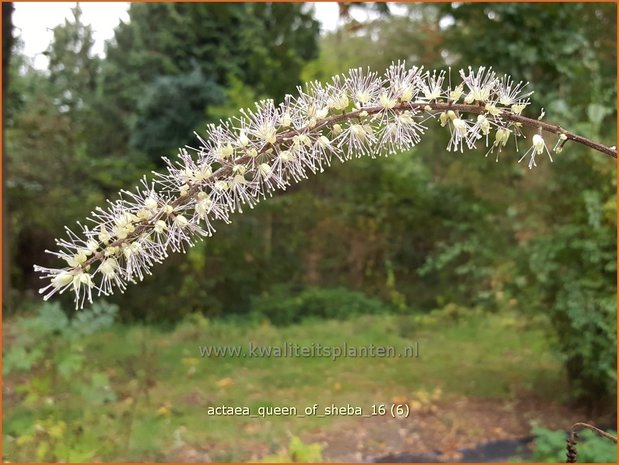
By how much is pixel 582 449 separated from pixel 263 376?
160 centimetres

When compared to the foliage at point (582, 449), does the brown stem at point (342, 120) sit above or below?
above

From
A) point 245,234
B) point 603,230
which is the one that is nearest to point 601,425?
point 603,230

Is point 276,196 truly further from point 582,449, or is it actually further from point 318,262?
point 582,449

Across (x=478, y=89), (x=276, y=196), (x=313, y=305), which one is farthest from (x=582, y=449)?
(x=276, y=196)

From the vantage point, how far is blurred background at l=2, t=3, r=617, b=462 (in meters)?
2.54

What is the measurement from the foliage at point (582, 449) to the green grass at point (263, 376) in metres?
0.72

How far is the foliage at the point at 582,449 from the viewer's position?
220 centimetres

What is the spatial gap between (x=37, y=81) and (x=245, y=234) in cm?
174

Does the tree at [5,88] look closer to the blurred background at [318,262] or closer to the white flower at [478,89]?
the blurred background at [318,262]

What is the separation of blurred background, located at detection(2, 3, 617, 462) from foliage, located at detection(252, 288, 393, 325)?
15 mm

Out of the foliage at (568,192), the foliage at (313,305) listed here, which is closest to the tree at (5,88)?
the foliage at (313,305)

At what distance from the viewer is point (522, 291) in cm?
291

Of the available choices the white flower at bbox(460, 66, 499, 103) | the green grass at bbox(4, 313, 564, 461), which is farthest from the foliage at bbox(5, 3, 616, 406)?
the white flower at bbox(460, 66, 499, 103)

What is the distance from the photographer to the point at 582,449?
7.28 ft
